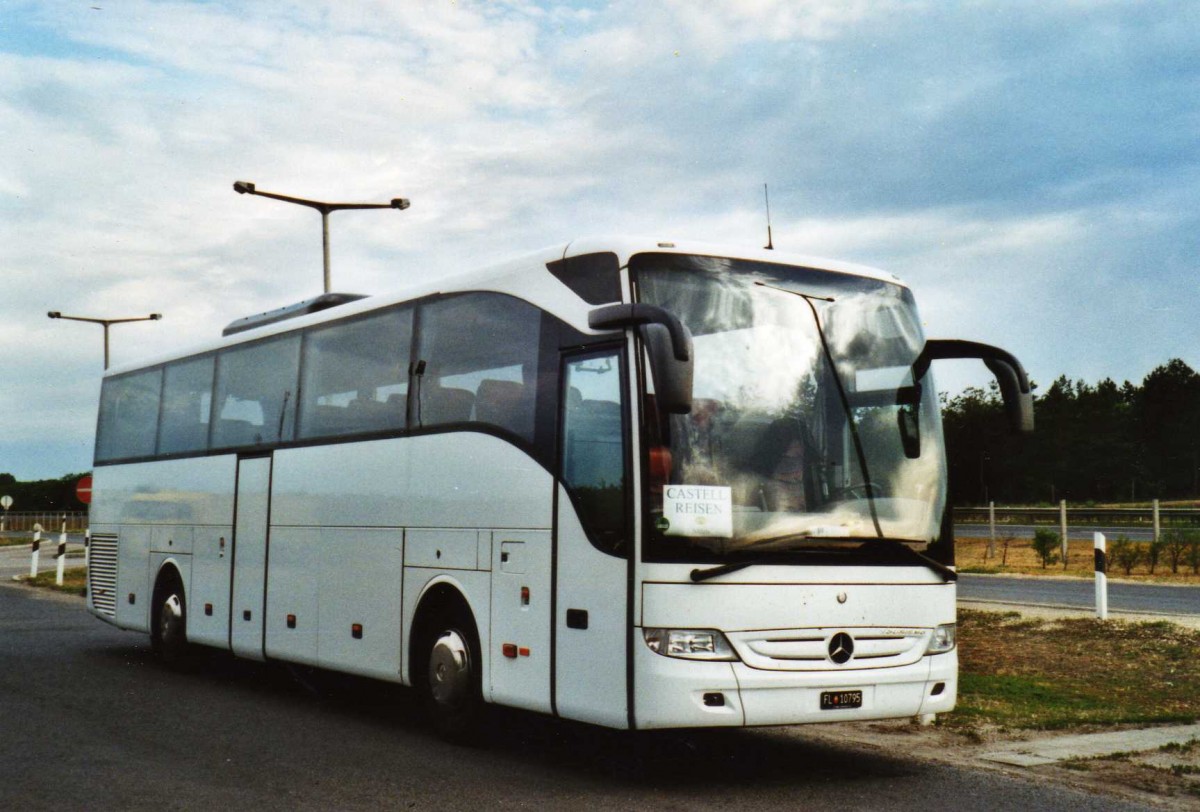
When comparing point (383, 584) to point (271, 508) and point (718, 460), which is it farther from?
point (718, 460)

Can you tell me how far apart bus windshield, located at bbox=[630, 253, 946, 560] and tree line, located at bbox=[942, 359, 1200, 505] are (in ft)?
265

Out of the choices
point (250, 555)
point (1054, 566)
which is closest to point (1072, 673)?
point (250, 555)

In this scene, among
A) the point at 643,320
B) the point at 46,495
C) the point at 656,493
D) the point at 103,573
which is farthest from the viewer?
the point at 46,495

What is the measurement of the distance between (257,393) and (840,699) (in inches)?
299

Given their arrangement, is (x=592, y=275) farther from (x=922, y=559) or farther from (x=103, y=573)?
(x=103, y=573)

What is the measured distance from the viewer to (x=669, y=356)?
744 centimetres

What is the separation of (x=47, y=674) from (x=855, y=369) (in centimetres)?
962

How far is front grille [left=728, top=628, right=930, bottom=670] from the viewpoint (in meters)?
8.02

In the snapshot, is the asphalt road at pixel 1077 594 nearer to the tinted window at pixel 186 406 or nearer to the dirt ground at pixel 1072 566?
the dirt ground at pixel 1072 566

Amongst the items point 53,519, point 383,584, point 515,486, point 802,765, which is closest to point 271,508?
point 383,584

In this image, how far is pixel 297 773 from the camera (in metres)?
8.66

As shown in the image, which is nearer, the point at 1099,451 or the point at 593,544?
the point at 593,544

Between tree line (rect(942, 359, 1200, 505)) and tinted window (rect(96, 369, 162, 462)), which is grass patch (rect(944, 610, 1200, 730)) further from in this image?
tree line (rect(942, 359, 1200, 505))

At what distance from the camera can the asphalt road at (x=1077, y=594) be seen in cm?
2017
